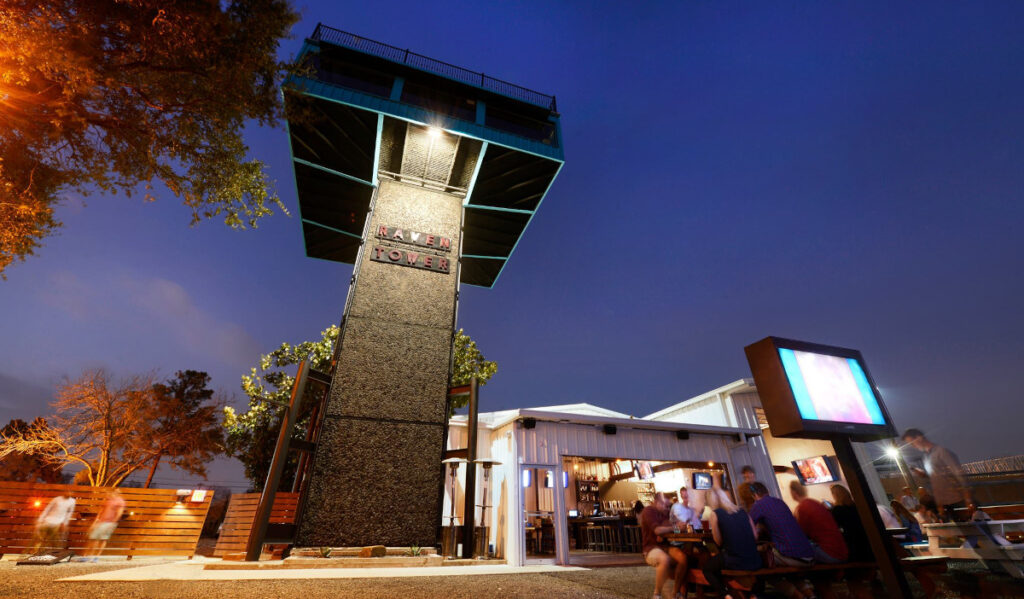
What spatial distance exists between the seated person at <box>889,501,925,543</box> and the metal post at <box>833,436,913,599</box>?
3644mm

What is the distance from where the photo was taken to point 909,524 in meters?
5.76

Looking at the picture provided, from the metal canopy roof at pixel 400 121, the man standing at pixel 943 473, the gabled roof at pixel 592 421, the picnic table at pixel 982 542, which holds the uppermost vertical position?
the metal canopy roof at pixel 400 121

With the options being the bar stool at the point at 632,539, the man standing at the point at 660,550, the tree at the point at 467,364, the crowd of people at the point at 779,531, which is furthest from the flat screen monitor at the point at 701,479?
the man standing at the point at 660,550

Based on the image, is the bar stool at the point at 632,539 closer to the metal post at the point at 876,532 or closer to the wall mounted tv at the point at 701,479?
the wall mounted tv at the point at 701,479

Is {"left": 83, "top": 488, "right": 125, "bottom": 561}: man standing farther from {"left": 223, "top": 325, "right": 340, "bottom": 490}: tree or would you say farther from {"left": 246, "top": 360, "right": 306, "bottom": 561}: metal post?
{"left": 246, "top": 360, "right": 306, "bottom": 561}: metal post

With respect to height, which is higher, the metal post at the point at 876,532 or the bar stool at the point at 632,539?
the metal post at the point at 876,532

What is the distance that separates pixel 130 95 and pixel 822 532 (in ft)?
30.1

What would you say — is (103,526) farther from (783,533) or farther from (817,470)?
(817,470)

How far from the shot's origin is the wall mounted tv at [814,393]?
10.0 ft

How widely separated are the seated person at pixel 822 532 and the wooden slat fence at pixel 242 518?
9375mm

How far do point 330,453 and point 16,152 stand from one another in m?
5.52

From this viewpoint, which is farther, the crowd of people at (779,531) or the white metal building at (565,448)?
the white metal building at (565,448)

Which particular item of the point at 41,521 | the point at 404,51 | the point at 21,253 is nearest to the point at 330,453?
the point at 21,253

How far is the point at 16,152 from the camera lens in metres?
5.03
